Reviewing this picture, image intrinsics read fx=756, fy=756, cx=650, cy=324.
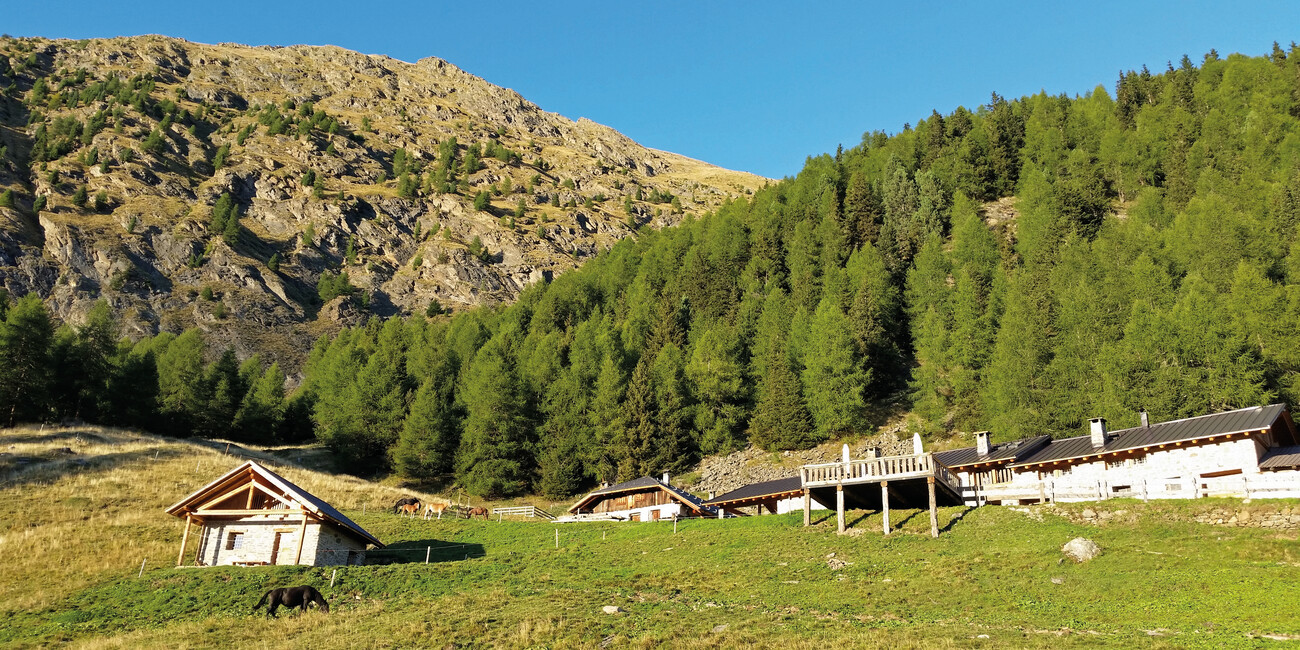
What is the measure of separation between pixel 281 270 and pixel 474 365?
83.0 m

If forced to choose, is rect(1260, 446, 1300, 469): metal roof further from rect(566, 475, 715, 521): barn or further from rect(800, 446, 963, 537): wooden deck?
rect(566, 475, 715, 521): barn

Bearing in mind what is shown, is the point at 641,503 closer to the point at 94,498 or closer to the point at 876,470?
the point at 876,470

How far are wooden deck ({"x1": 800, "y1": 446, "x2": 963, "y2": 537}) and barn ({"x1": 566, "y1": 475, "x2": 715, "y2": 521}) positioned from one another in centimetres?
1203

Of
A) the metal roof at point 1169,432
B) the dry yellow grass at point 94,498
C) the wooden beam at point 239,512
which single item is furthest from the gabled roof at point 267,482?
the metal roof at point 1169,432

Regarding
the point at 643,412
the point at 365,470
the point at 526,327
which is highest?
the point at 526,327

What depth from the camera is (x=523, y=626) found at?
72.8ft

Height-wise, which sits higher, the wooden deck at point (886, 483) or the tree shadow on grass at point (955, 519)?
the wooden deck at point (886, 483)

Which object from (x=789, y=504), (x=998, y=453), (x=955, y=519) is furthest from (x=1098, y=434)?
(x=789, y=504)

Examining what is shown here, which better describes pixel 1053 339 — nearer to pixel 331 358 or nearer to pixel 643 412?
pixel 643 412

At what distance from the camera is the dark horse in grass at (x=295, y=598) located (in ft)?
86.6

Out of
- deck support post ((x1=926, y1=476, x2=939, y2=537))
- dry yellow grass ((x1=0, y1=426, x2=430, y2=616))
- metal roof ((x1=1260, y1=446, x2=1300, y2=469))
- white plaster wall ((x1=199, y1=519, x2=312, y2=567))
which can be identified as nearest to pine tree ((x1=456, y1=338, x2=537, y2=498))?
dry yellow grass ((x1=0, y1=426, x2=430, y2=616))

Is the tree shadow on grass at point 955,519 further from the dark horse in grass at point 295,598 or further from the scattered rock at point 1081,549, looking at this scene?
→ the dark horse in grass at point 295,598

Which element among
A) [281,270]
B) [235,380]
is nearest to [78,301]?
[281,270]

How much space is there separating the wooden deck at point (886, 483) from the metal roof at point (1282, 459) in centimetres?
1257
